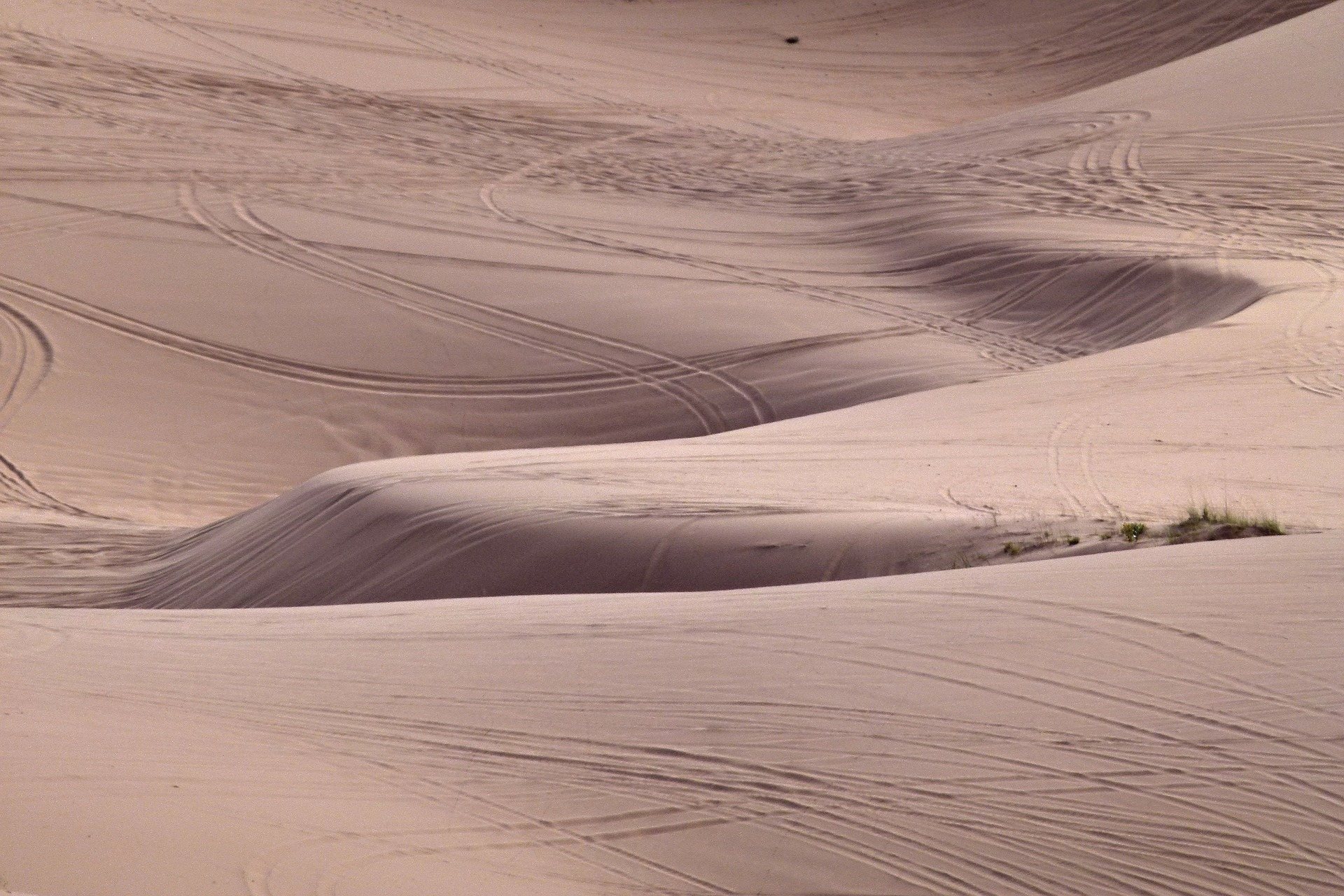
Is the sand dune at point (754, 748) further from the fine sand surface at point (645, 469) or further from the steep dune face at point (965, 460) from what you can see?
the steep dune face at point (965, 460)

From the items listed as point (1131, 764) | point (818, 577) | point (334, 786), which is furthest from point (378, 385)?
point (1131, 764)

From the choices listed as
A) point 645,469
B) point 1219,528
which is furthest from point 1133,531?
point 645,469

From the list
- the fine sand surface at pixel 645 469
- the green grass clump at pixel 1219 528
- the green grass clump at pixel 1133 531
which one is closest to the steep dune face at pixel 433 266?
the fine sand surface at pixel 645 469

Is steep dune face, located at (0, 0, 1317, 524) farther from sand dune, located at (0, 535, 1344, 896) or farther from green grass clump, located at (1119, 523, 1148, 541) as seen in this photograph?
sand dune, located at (0, 535, 1344, 896)

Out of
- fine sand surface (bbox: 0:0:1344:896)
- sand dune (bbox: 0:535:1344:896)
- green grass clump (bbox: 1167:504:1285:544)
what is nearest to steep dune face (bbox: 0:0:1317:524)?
fine sand surface (bbox: 0:0:1344:896)

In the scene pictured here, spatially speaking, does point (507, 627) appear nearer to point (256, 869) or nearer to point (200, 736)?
point (200, 736)

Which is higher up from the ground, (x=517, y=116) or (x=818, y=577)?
(x=517, y=116)
